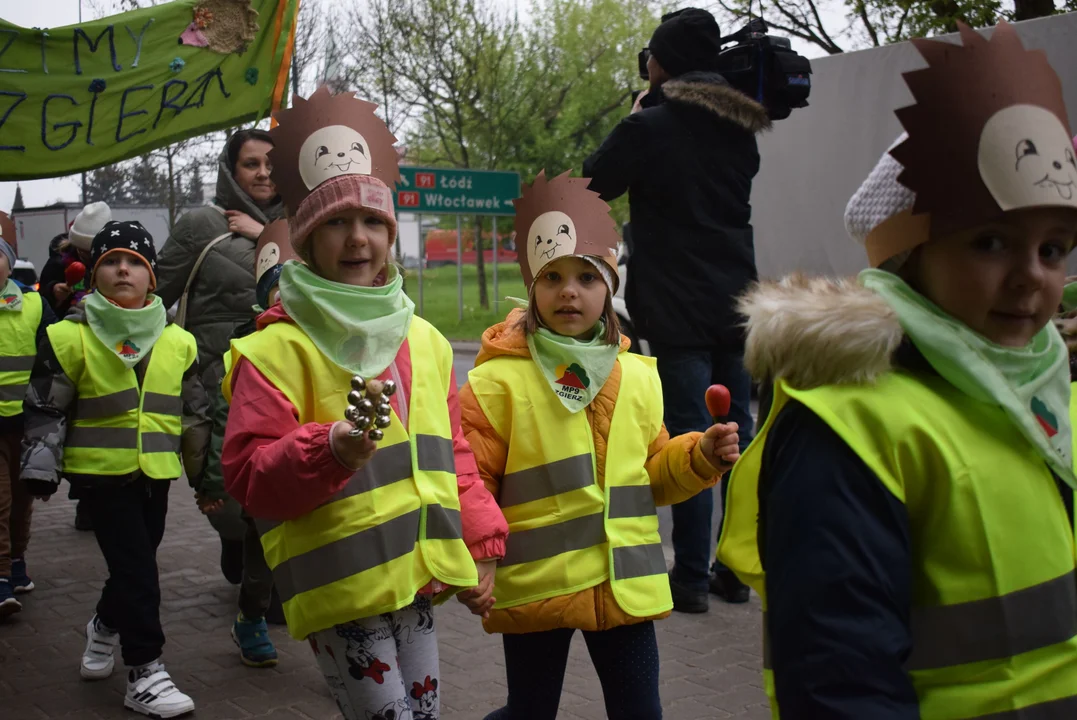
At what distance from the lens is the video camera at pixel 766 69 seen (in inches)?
221

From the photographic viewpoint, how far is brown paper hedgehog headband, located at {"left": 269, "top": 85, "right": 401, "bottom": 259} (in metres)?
3.20

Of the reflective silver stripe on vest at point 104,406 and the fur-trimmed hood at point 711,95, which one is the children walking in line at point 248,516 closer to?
the reflective silver stripe on vest at point 104,406

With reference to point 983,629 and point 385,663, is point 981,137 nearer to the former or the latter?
point 983,629

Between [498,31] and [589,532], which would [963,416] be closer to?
[589,532]

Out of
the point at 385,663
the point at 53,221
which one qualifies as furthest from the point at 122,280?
the point at 53,221

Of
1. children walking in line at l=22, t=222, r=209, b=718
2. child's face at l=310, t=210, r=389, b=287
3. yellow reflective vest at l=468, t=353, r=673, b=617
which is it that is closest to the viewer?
child's face at l=310, t=210, r=389, b=287

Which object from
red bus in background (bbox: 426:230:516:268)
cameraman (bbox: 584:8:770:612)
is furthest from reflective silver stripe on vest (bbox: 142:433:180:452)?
red bus in background (bbox: 426:230:516:268)

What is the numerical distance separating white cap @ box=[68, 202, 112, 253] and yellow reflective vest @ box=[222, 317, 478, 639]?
498 centimetres

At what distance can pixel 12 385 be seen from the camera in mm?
6086

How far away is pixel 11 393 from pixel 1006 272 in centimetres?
552

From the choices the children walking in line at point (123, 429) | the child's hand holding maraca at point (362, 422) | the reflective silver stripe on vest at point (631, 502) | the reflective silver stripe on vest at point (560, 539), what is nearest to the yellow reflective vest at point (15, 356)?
the children walking in line at point (123, 429)

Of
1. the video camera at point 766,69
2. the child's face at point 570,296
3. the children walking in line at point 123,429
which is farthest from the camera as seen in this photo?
the video camera at point 766,69

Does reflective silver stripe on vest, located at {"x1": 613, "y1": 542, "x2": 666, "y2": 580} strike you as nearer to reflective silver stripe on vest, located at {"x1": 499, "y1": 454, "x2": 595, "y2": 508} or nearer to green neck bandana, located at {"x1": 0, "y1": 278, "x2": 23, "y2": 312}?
reflective silver stripe on vest, located at {"x1": 499, "y1": 454, "x2": 595, "y2": 508}

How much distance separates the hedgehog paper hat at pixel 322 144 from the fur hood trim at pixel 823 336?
1.69m
